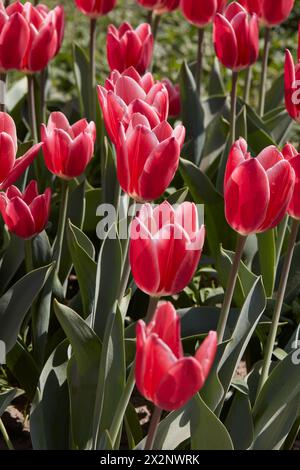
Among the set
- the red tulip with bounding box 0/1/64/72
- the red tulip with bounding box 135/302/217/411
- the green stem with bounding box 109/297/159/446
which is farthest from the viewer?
the red tulip with bounding box 0/1/64/72

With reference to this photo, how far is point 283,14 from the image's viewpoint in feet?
7.63

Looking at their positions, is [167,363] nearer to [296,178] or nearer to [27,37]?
[296,178]

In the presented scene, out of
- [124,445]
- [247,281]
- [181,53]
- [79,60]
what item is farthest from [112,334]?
[181,53]

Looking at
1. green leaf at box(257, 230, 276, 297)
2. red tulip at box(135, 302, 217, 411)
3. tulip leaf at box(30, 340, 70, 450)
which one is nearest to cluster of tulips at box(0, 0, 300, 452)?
red tulip at box(135, 302, 217, 411)

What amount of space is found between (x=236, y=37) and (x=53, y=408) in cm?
99

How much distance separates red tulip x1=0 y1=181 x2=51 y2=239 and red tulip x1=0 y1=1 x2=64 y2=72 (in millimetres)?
428

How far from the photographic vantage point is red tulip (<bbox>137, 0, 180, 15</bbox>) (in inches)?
95.5

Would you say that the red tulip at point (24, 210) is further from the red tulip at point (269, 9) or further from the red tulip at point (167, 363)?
the red tulip at point (269, 9)

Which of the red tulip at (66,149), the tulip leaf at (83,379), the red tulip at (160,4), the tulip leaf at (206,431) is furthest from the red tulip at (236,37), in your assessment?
the tulip leaf at (206,431)

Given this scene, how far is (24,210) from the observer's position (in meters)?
1.71

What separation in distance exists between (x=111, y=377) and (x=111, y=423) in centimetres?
9

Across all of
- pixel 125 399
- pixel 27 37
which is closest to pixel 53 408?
pixel 125 399

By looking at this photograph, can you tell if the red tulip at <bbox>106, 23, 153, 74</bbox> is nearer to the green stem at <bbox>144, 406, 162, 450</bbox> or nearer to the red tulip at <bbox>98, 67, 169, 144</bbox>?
the red tulip at <bbox>98, 67, 169, 144</bbox>

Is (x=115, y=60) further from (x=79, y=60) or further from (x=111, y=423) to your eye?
(x=111, y=423)
